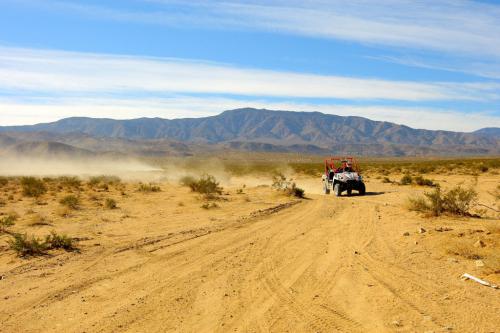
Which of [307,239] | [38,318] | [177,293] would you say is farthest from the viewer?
[307,239]

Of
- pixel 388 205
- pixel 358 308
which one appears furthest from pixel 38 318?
pixel 388 205

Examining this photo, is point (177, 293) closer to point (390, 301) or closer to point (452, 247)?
point (390, 301)

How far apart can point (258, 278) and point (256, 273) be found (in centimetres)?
37

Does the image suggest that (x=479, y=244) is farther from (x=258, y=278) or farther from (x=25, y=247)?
(x=25, y=247)

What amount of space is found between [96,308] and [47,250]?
17.1ft

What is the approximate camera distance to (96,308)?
7.89 metres

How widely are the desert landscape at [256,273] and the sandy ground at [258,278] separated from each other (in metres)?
0.03

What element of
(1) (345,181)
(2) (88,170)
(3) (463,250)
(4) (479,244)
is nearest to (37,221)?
(3) (463,250)

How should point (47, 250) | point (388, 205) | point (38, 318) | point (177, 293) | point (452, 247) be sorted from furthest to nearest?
point (388, 205) → point (47, 250) → point (452, 247) → point (177, 293) → point (38, 318)

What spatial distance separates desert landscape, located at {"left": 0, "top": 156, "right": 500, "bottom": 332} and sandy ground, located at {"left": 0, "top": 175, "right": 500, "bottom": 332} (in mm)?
31

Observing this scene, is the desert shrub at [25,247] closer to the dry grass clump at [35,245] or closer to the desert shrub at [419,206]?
the dry grass clump at [35,245]

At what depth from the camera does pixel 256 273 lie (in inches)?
386

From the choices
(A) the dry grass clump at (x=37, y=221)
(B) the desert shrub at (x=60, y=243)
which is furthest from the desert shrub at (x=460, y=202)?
(A) the dry grass clump at (x=37, y=221)

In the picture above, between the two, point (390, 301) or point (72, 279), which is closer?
point (390, 301)
